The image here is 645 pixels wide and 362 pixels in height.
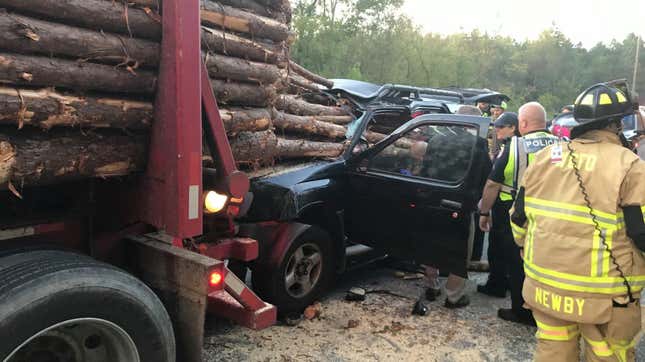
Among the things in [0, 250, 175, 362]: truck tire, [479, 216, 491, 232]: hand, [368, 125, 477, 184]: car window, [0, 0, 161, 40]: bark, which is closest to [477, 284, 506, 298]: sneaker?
[479, 216, 491, 232]: hand

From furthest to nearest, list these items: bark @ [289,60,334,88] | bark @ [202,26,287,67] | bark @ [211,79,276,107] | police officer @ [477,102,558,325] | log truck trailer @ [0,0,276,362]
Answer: bark @ [289,60,334,88]
police officer @ [477,102,558,325]
bark @ [211,79,276,107]
bark @ [202,26,287,67]
log truck trailer @ [0,0,276,362]

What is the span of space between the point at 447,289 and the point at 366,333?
96 centimetres

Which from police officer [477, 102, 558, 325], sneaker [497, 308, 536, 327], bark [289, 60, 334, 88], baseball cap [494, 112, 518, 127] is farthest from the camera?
bark [289, 60, 334, 88]

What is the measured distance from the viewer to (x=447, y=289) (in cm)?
445

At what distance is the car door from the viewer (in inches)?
157

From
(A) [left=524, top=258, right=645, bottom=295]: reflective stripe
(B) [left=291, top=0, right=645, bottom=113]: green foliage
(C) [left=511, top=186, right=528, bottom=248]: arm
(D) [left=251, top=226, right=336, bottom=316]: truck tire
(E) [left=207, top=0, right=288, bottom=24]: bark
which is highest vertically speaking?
(B) [left=291, top=0, right=645, bottom=113]: green foliage

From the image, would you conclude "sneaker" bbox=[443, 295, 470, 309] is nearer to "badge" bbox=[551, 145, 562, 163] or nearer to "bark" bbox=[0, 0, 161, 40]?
"badge" bbox=[551, 145, 562, 163]

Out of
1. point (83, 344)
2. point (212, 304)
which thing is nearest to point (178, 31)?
point (83, 344)

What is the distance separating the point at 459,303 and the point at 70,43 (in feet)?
12.0

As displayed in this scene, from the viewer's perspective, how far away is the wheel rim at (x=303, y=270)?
4.08 metres

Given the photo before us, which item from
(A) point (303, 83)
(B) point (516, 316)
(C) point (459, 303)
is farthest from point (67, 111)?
(B) point (516, 316)

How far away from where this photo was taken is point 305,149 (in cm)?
460

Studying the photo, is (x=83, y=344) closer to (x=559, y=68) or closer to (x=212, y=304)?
(x=212, y=304)

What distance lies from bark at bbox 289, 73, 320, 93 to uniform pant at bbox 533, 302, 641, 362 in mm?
3440
